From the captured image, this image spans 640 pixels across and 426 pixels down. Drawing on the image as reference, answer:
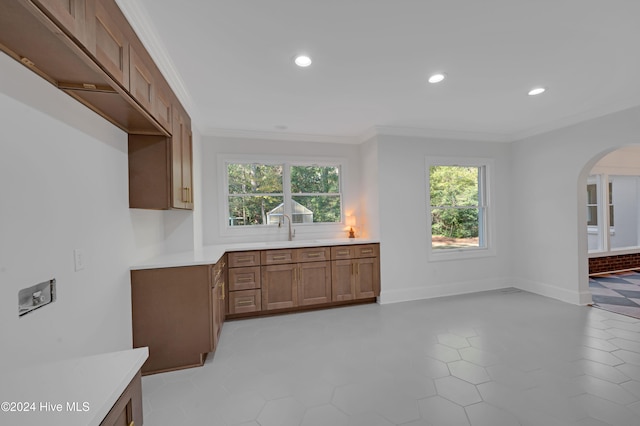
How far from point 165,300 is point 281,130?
2.77 m

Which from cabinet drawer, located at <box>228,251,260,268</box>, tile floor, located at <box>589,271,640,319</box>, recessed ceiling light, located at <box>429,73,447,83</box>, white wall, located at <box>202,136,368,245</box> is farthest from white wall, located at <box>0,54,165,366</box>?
tile floor, located at <box>589,271,640,319</box>

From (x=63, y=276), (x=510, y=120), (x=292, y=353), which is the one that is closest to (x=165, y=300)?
(x=63, y=276)

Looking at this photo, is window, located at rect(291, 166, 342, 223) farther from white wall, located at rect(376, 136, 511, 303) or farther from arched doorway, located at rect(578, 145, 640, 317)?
arched doorway, located at rect(578, 145, 640, 317)

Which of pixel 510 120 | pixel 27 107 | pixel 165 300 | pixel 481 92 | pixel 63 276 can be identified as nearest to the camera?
pixel 27 107

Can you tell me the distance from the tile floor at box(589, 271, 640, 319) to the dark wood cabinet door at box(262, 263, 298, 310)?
159 inches

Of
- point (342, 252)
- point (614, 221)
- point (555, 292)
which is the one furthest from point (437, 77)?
point (614, 221)

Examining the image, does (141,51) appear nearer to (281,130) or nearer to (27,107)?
(27,107)

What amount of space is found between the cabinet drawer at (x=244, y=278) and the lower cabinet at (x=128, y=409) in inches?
101

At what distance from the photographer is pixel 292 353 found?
2.70m

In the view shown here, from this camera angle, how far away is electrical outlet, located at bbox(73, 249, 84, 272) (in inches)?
61.6

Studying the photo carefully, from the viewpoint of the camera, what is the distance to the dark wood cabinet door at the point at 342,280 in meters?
3.93

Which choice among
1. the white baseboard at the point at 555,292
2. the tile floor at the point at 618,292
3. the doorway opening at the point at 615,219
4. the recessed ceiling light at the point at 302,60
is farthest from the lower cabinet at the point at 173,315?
the doorway opening at the point at 615,219

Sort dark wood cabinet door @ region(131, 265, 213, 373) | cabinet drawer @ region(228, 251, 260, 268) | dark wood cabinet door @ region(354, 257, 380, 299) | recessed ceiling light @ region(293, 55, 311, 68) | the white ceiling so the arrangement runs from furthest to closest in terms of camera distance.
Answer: dark wood cabinet door @ region(354, 257, 380, 299)
cabinet drawer @ region(228, 251, 260, 268)
dark wood cabinet door @ region(131, 265, 213, 373)
recessed ceiling light @ region(293, 55, 311, 68)
the white ceiling

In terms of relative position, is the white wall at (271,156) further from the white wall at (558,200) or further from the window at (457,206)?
the white wall at (558,200)
